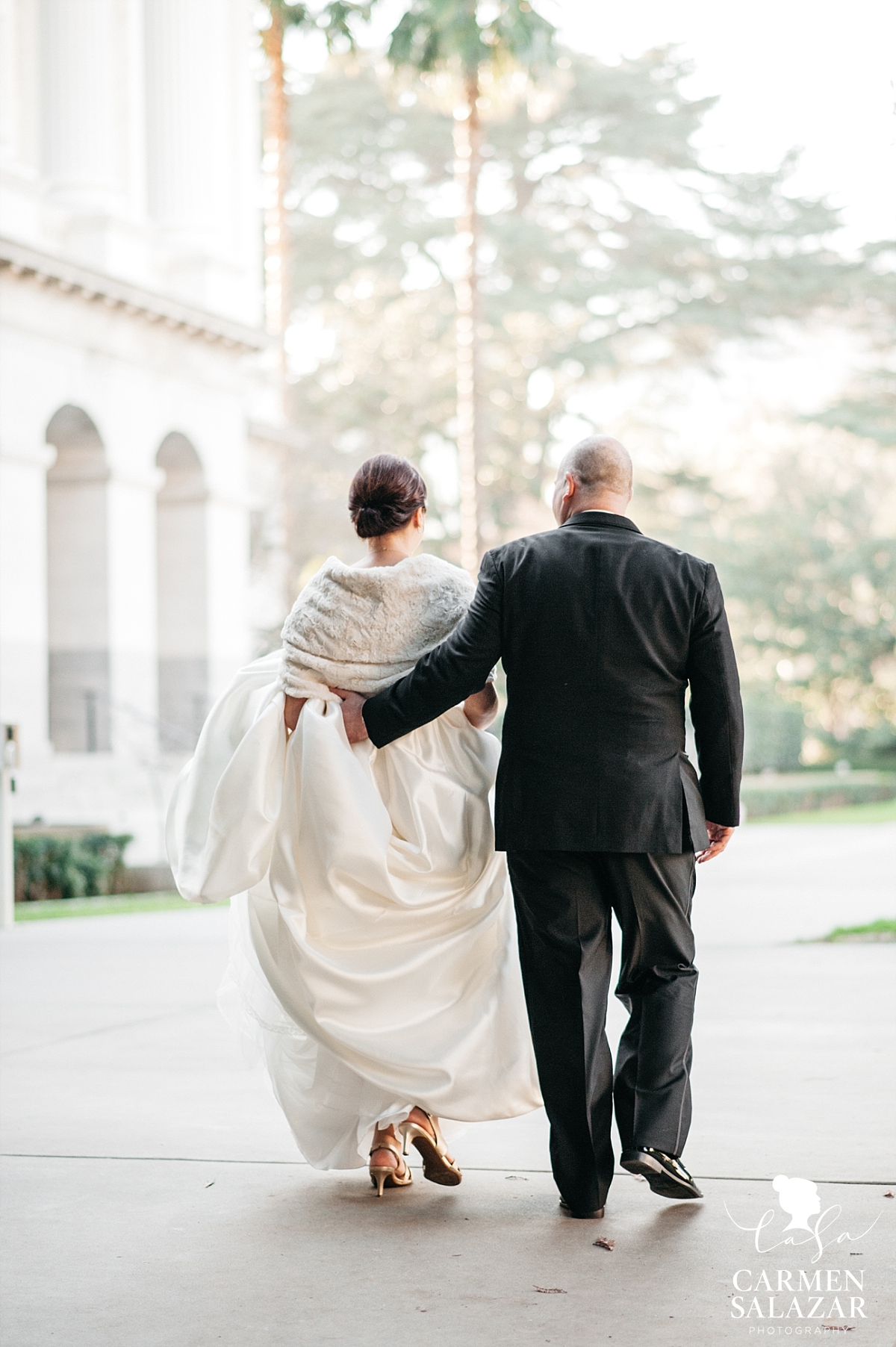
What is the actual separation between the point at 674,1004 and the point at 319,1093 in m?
1.06

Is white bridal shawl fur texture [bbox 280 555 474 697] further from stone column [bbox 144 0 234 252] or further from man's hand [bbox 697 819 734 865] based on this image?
stone column [bbox 144 0 234 252]

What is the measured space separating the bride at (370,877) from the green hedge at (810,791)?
27.5 metres

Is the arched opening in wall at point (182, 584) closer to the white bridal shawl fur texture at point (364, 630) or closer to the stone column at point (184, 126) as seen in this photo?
the stone column at point (184, 126)

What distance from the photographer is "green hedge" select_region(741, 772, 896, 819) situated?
33.0 meters

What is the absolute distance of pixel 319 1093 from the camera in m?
4.67

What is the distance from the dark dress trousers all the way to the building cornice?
18290 mm

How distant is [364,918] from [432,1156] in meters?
0.69

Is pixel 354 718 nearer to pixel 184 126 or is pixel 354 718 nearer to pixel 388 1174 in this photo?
pixel 388 1174

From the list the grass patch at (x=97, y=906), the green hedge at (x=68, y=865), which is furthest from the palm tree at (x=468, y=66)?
the grass patch at (x=97, y=906)

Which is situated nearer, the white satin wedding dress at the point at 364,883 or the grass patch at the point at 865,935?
the white satin wedding dress at the point at 364,883

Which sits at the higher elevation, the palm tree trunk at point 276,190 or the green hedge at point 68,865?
the palm tree trunk at point 276,190

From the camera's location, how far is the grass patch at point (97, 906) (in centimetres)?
1366

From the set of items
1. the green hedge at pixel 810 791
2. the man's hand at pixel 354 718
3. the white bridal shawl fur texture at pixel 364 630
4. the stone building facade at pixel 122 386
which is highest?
the stone building facade at pixel 122 386

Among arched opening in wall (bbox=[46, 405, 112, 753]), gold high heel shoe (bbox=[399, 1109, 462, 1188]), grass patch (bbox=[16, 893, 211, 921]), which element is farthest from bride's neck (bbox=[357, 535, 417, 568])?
arched opening in wall (bbox=[46, 405, 112, 753])
